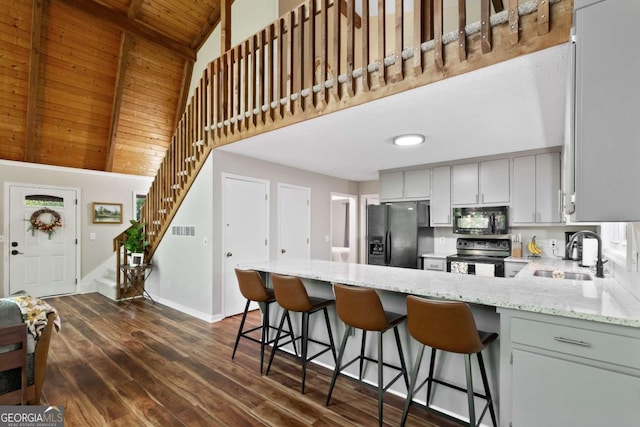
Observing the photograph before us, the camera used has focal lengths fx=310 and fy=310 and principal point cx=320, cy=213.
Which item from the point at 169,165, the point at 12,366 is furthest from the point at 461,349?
the point at 169,165

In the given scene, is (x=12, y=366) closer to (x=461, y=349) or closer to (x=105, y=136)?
(x=461, y=349)

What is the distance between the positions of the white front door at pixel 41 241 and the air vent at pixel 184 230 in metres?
2.51

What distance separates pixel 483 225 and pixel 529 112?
2014 mm

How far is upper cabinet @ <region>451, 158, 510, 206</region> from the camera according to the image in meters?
4.29

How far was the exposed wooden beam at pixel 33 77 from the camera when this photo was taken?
452 centimetres

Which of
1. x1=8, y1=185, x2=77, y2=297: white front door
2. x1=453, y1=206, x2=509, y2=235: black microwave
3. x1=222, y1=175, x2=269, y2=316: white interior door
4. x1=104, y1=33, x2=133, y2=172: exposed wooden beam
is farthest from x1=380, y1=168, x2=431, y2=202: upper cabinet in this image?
x1=8, y1=185, x2=77, y2=297: white front door

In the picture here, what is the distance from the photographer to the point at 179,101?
6590mm

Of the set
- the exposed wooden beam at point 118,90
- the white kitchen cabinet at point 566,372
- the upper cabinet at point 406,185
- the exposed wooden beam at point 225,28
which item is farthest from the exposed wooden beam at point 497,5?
the exposed wooden beam at point 118,90

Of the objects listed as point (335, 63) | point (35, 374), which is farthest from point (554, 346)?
point (35, 374)

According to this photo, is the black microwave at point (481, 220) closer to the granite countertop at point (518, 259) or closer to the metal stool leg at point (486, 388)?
the granite countertop at point (518, 259)

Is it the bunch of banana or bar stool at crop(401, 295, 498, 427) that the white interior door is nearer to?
bar stool at crop(401, 295, 498, 427)

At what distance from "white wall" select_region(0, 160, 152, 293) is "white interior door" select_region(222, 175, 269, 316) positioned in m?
3.50

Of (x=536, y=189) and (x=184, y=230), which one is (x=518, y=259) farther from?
(x=184, y=230)

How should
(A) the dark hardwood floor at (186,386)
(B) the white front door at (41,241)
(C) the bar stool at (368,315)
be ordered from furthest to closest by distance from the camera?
(B) the white front door at (41,241)
(A) the dark hardwood floor at (186,386)
(C) the bar stool at (368,315)
